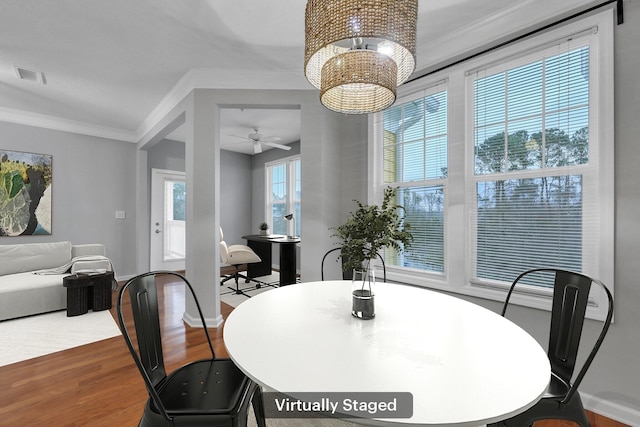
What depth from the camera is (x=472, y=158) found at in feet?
7.39

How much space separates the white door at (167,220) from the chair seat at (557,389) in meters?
Result: 5.71

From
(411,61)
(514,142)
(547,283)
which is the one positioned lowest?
(547,283)

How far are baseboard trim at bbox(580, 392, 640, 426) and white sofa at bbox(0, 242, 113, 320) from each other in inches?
184

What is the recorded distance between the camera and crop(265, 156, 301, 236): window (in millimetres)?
5750

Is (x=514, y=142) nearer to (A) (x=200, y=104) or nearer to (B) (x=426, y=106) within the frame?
(B) (x=426, y=106)

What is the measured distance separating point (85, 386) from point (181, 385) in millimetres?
1352

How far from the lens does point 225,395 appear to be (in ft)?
3.78

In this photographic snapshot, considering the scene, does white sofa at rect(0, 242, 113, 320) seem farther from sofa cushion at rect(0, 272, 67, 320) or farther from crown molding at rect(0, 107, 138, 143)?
crown molding at rect(0, 107, 138, 143)

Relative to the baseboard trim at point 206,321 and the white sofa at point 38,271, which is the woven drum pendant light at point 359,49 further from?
the white sofa at point 38,271

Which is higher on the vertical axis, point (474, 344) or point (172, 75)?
point (172, 75)

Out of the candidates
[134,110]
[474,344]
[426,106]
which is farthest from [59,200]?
[474,344]

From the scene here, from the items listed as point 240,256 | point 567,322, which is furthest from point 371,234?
point 240,256

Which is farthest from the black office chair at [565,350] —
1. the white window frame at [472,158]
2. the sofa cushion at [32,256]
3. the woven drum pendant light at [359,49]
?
the sofa cushion at [32,256]

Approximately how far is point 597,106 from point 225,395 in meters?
2.48
